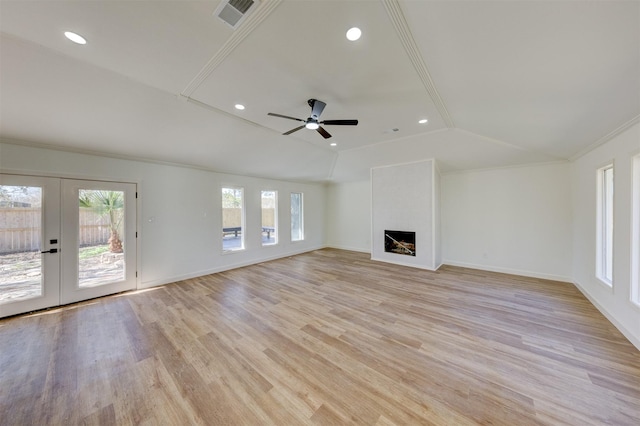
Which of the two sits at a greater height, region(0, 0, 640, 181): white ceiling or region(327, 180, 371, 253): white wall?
region(0, 0, 640, 181): white ceiling

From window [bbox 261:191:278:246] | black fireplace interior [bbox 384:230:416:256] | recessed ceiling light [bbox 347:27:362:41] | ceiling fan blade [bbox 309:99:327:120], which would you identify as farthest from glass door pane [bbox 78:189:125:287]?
black fireplace interior [bbox 384:230:416:256]

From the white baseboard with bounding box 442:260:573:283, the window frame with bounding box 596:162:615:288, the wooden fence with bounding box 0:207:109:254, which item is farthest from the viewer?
the white baseboard with bounding box 442:260:573:283

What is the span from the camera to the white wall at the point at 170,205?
3.58 m

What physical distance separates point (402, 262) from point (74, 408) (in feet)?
20.0

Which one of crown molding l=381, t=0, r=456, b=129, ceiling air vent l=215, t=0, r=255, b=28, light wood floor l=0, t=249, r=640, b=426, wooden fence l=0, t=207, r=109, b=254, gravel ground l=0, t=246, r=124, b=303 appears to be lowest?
light wood floor l=0, t=249, r=640, b=426

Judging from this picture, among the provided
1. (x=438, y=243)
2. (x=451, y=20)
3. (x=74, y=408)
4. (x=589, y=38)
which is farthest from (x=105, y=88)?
(x=438, y=243)

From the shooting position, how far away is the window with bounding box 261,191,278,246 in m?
6.96

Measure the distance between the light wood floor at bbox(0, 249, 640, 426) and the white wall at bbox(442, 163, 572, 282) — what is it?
1.16 m

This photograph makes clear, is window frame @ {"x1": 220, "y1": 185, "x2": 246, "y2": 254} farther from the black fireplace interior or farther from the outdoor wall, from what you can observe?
the black fireplace interior

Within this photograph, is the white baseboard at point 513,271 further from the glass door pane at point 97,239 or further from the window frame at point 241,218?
the glass door pane at point 97,239

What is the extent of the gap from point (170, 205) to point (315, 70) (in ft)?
14.4

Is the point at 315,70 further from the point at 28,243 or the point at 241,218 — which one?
the point at 28,243

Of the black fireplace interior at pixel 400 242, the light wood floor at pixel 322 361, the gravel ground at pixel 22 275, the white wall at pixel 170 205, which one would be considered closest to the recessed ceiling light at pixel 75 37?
the white wall at pixel 170 205

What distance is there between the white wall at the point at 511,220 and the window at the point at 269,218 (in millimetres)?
5216
